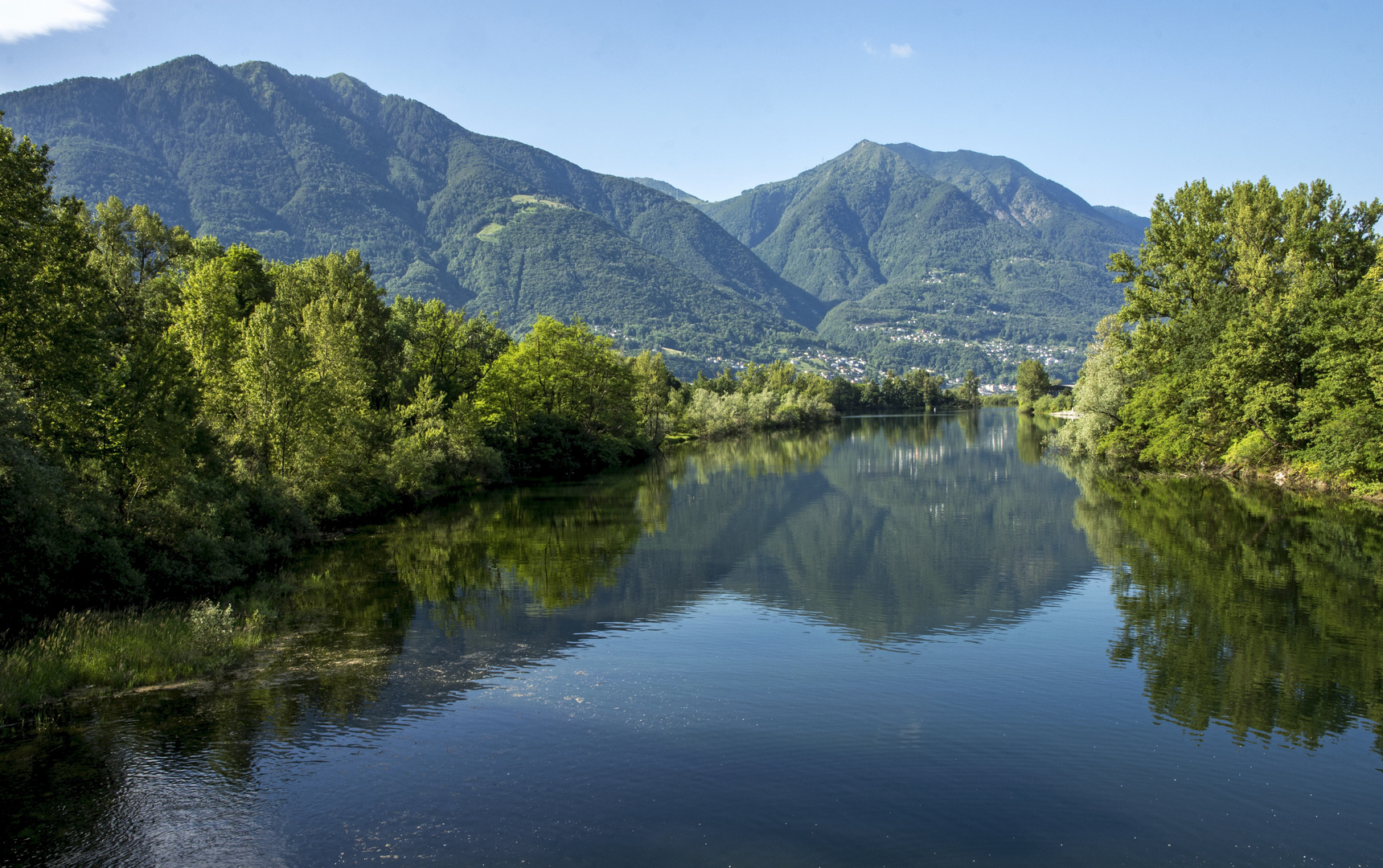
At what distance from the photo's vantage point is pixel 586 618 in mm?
23672

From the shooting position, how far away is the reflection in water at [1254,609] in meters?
16.2

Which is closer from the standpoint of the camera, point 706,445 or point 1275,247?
point 1275,247

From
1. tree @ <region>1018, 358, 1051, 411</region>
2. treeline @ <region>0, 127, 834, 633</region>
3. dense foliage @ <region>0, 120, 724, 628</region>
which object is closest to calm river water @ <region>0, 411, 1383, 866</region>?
dense foliage @ <region>0, 120, 724, 628</region>

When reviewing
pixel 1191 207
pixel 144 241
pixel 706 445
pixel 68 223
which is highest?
pixel 1191 207

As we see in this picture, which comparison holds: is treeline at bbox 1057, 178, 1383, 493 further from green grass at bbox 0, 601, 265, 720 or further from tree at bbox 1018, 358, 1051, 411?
tree at bbox 1018, 358, 1051, 411

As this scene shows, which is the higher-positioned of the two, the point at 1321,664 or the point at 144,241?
the point at 144,241

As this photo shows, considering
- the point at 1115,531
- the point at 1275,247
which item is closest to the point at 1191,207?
the point at 1275,247

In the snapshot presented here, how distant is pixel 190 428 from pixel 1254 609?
1271 inches

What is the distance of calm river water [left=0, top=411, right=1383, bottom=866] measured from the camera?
11531 millimetres

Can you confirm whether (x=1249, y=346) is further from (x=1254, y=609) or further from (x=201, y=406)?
Result: (x=201, y=406)

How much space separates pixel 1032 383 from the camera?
588ft

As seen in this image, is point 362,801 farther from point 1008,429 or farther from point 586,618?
point 1008,429

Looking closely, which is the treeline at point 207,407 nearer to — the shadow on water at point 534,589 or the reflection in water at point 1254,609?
the shadow on water at point 534,589

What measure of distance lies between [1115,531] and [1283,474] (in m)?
20.2
